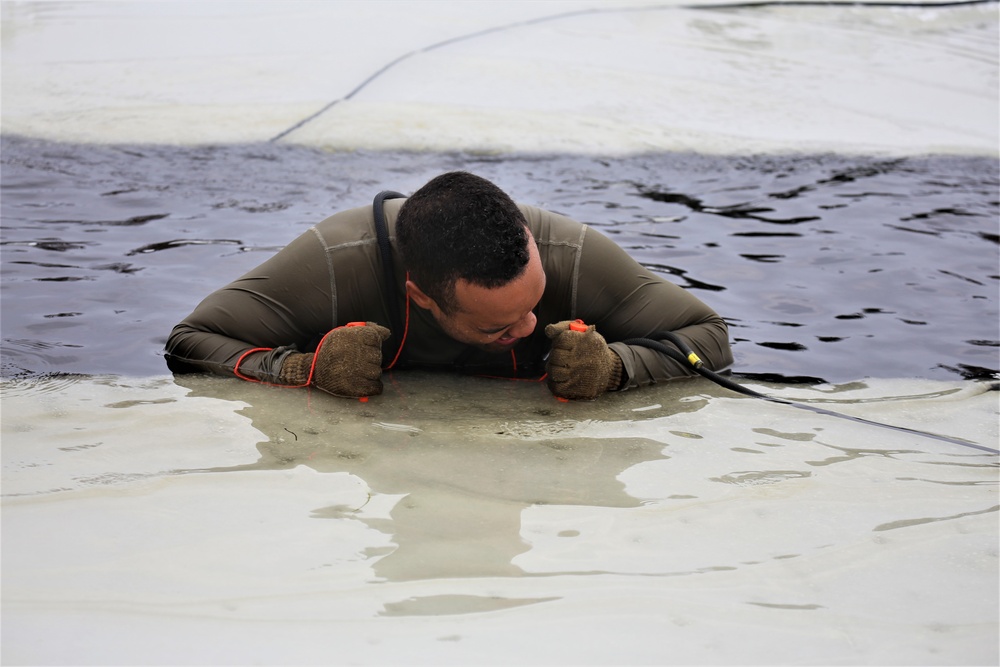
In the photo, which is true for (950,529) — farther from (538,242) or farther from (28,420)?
(28,420)

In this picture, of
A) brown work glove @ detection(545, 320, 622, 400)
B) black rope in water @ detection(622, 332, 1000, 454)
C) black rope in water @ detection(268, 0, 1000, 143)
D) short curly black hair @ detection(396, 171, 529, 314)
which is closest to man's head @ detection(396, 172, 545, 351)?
short curly black hair @ detection(396, 171, 529, 314)

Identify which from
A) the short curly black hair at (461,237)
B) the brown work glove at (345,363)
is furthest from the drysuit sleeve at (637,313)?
the brown work glove at (345,363)

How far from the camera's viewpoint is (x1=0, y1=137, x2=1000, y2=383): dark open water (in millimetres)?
4164

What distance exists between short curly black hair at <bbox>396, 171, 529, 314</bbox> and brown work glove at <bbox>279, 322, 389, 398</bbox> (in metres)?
0.25

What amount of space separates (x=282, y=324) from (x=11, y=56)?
22.8 feet

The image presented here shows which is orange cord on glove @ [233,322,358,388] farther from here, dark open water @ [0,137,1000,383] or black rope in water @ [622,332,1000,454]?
black rope in water @ [622,332,1000,454]

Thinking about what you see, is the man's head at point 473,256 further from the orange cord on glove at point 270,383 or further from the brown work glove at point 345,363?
the orange cord on glove at point 270,383

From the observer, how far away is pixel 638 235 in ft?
18.5

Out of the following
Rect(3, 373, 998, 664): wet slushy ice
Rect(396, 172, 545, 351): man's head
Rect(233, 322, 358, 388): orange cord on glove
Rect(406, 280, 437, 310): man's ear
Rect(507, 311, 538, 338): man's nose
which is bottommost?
Rect(3, 373, 998, 664): wet slushy ice

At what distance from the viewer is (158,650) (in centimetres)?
183

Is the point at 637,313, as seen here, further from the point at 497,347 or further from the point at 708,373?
the point at 497,347

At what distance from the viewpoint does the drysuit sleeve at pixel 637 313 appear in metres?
3.30

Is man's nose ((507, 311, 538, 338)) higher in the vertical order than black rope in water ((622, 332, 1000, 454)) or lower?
higher

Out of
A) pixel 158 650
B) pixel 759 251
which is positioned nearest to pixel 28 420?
pixel 158 650
